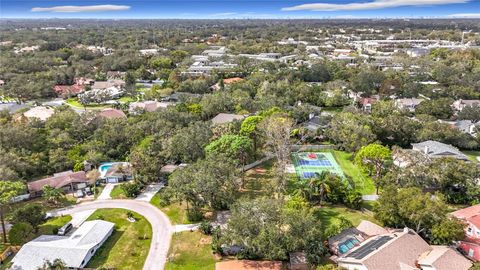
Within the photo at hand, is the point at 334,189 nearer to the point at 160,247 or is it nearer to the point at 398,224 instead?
the point at 398,224

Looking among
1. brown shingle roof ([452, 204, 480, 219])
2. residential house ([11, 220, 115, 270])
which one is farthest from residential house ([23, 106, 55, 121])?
brown shingle roof ([452, 204, 480, 219])

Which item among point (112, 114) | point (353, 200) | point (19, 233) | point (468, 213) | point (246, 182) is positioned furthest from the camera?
point (112, 114)

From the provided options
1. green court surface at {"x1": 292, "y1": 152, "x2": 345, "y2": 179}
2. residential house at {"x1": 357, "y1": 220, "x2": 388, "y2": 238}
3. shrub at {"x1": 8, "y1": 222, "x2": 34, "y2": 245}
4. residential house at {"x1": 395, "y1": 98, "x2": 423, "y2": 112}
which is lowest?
green court surface at {"x1": 292, "y1": 152, "x2": 345, "y2": 179}

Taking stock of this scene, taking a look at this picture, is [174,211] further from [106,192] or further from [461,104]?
[461,104]

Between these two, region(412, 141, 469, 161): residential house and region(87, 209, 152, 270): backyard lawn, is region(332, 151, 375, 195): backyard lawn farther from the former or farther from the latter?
region(87, 209, 152, 270): backyard lawn

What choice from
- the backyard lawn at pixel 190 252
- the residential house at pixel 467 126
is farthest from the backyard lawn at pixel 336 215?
the residential house at pixel 467 126

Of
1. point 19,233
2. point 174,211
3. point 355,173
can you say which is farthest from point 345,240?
point 19,233

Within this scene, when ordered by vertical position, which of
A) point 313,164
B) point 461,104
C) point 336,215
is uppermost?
point 461,104
